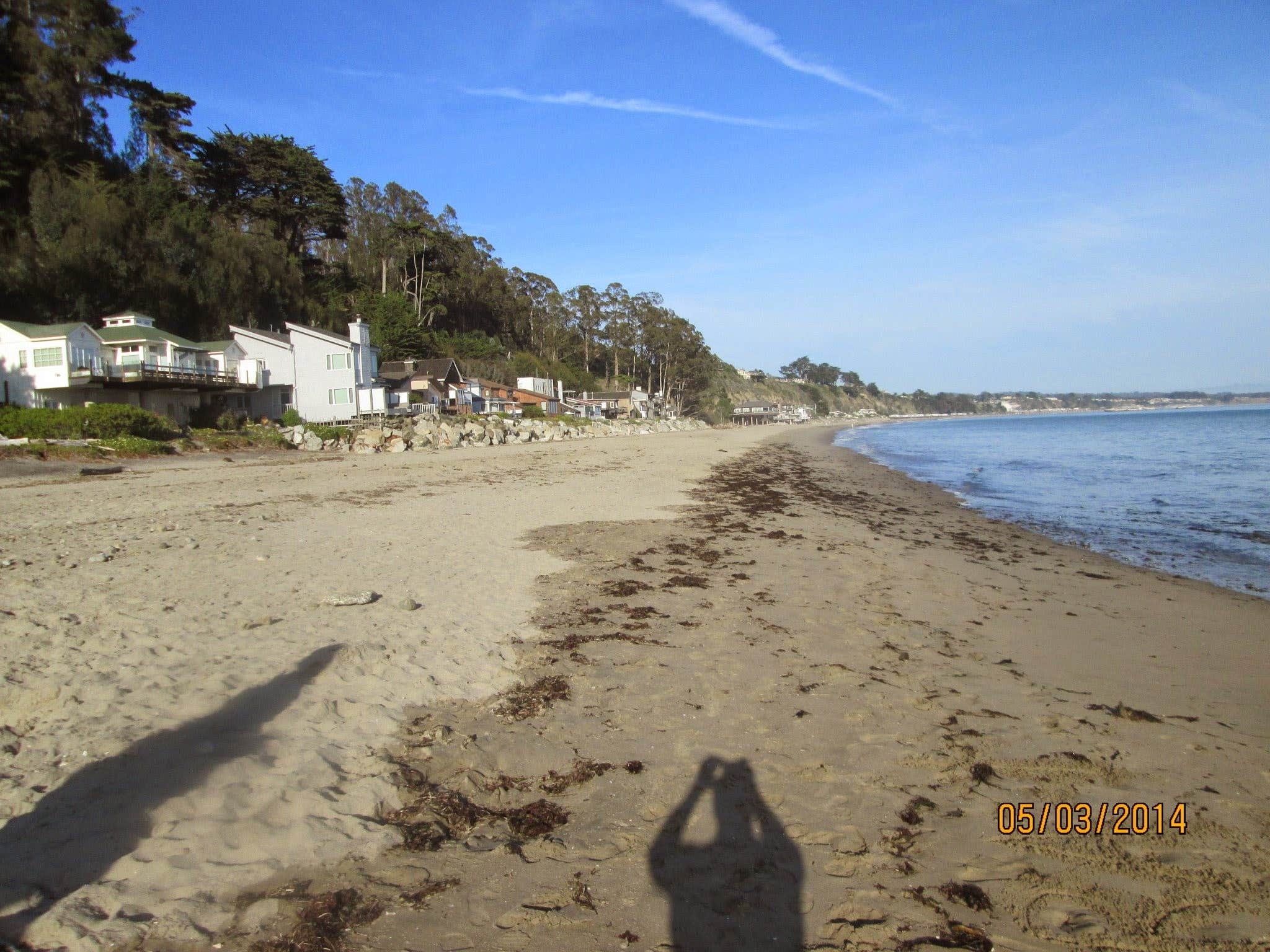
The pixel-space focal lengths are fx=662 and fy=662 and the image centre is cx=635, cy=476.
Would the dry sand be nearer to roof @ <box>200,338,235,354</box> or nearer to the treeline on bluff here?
roof @ <box>200,338,235,354</box>

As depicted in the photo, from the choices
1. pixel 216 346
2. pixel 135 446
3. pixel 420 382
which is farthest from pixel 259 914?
pixel 420 382

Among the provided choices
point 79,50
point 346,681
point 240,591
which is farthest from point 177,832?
point 79,50

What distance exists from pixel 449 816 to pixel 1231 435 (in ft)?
220

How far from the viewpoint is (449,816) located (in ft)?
11.8

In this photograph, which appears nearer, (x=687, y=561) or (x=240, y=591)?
(x=240, y=591)

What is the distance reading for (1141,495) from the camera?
19.4 metres

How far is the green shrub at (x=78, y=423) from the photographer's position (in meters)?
23.2

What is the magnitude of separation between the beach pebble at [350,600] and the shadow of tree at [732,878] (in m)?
4.18

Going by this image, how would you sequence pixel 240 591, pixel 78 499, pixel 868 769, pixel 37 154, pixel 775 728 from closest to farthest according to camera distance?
1. pixel 868 769
2. pixel 775 728
3. pixel 240 591
4. pixel 78 499
5. pixel 37 154

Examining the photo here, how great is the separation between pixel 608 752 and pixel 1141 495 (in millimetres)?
21256

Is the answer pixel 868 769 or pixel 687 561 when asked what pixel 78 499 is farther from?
pixel 868 769

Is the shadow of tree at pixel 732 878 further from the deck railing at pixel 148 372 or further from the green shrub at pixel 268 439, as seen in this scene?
the deck railing at pixel 148 372

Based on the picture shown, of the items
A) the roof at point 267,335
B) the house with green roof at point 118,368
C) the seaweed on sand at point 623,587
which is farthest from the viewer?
the roof at point 267,335

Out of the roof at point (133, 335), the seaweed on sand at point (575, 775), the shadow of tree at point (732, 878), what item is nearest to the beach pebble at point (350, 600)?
the seaweed on sand at point (575, 775)
